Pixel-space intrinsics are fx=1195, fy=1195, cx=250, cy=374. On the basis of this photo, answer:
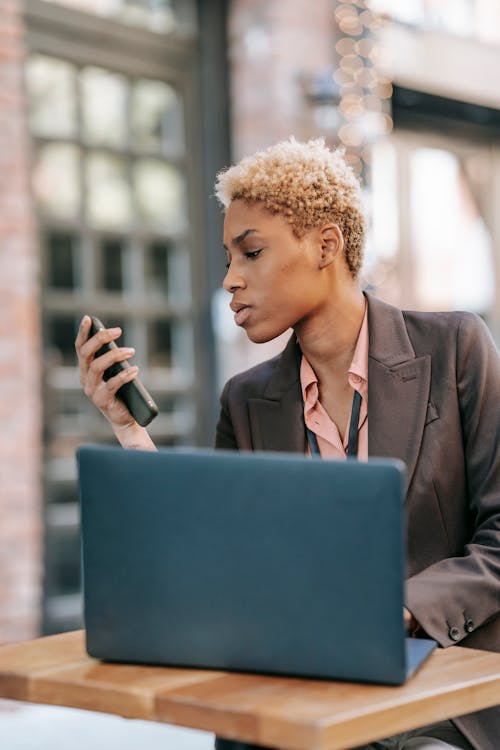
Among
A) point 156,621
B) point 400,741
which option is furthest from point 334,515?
point 400,741

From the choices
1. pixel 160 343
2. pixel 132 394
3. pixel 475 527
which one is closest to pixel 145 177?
pixel 160 343

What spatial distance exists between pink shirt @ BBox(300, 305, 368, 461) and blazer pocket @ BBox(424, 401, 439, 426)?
9cm

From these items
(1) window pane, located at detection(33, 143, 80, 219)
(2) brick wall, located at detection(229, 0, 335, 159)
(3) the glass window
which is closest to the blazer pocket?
(1) window pane, located at detection(33, 143, 80, 219)

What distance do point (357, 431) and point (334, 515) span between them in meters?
0.58

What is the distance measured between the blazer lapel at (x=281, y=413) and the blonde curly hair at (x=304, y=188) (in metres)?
0.18

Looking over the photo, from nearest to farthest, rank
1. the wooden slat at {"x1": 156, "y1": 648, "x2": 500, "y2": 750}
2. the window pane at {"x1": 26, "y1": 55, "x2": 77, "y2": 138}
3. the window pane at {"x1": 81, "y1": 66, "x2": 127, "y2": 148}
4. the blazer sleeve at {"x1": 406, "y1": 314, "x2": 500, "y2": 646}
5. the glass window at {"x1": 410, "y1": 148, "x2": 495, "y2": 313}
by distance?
the wooden slat at {"x1": 156, "y1": 648, "x2": 500, "y2": 750} < the blazer sleeve at {"x1": 406, "y1": 314, "x2": 500, "y2": 646} < the window pane at {"x1": 26, "y1": 55, "x2": 77, "y2": 138} < the window pane at {"x1": 81, "y1": 66, "x2": 127, "y2": 148} < the glass window at {"x1": 410, "y1": 148, "x2": 495, "y2": 313}

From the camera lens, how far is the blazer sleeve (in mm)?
1501

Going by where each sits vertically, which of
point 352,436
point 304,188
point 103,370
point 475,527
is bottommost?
point 475,527

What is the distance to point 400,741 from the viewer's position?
1621 mm

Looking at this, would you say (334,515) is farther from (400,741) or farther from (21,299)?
(21,299)

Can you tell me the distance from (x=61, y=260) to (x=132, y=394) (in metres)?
2.92

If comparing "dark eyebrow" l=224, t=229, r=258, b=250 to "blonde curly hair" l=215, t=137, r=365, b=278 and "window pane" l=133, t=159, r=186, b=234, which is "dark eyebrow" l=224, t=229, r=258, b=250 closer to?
"blonde curly hair" l=215, t=137, r=365, b=278

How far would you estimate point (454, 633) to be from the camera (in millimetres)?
1511

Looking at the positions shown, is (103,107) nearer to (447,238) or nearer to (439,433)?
(447,238)
